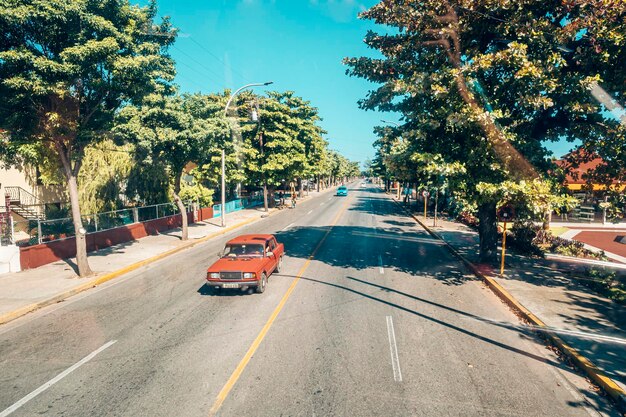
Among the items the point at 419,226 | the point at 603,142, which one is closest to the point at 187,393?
the point at 603,142

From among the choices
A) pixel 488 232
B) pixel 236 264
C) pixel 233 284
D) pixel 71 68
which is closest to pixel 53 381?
pixel 233 284

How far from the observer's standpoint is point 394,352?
6953 millimetres

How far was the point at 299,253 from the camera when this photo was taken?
53.8 feet

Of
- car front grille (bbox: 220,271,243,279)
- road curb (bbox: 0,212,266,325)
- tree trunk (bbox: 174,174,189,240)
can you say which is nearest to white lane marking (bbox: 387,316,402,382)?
car front grille (bbox: 220,271,243,279)

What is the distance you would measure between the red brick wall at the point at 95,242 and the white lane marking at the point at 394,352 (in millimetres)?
14185

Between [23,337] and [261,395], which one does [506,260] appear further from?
[23,337]

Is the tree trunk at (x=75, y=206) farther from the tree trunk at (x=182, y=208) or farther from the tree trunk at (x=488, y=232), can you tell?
the tree trunk at (x=488, y=232)

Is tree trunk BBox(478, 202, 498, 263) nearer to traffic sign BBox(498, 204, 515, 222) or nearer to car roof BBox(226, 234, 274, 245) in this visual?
traffic sign BBox(498, 204, 515, 222)

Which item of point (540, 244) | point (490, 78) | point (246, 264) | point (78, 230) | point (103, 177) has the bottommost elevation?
point (540, 244)

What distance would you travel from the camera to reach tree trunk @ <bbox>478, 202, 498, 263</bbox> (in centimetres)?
1332

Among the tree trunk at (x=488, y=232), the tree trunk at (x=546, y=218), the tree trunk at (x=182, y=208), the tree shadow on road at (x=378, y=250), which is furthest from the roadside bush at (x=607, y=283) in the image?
the tree trunk at (x=182, y=208)

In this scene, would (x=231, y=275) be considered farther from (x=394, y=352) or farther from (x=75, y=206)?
(x=75, y=206)

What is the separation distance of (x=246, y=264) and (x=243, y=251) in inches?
37.7

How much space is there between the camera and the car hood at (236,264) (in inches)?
400
